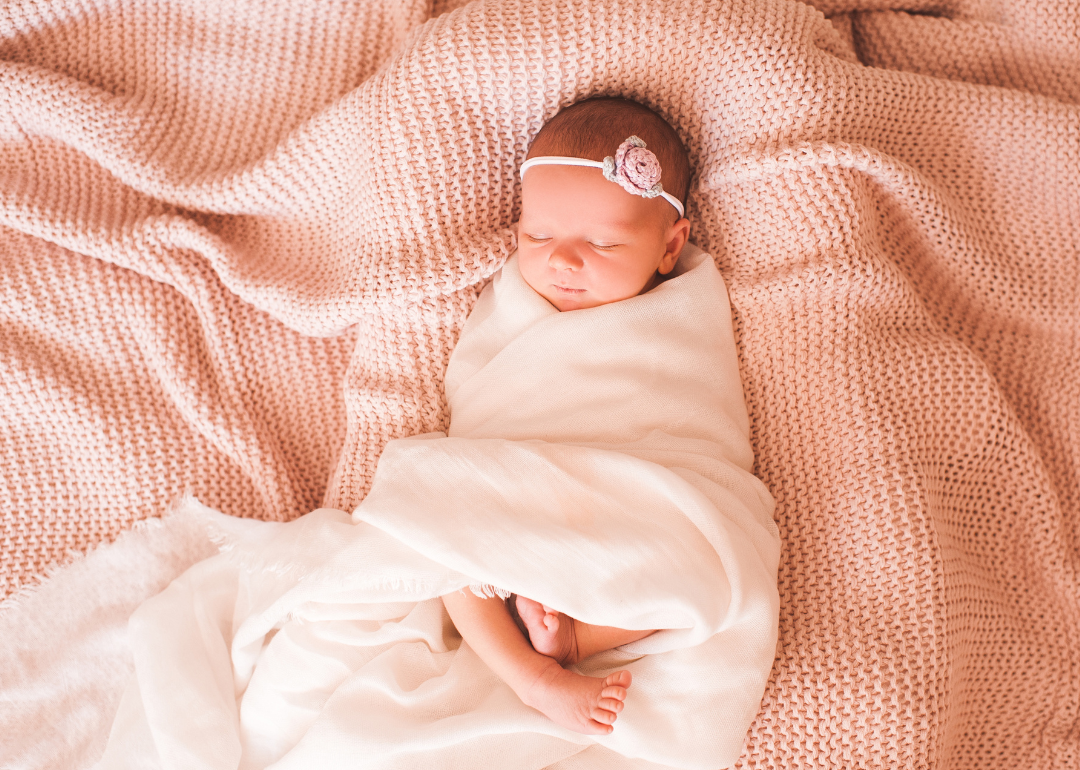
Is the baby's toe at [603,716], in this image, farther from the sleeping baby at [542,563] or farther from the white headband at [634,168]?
the white headband at [634,168]

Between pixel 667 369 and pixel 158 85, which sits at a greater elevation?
pixel 158 85

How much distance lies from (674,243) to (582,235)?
0.67ft

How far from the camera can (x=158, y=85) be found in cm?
160

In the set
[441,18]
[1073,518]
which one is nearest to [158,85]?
[441,18]

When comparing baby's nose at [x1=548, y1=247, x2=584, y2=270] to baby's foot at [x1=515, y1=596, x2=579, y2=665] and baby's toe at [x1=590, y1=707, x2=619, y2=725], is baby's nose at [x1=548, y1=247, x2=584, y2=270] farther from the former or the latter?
baby's toe at [x1=590, y1=707, x2=619, y2=725]

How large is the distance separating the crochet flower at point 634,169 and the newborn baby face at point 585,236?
0.09 ft

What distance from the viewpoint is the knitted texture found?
1302mm

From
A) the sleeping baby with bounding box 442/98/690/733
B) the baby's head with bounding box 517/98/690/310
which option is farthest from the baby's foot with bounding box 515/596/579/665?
the baby's head with bounding box 517/98/690/310

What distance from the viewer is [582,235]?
1.29 m

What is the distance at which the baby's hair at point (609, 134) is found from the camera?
50.8 inches

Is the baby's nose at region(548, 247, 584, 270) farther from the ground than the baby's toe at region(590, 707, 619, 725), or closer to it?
farther from the ground

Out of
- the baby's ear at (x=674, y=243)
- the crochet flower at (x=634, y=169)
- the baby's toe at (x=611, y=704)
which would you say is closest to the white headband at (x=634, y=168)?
the crochet flower at (x=634, y=169)

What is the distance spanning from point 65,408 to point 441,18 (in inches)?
39.8

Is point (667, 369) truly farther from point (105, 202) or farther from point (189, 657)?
point (105, 202)
